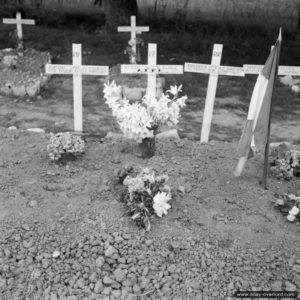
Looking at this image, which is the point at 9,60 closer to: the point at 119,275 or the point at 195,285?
the point at 119,275

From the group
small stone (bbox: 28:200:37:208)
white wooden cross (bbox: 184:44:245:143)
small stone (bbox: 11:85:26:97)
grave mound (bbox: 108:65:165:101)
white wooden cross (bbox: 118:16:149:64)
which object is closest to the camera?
small stone (bbox: 28:200:37:208)

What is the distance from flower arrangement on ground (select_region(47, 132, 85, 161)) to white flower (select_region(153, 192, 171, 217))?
4.98ft

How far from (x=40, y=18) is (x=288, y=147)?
11102 mm

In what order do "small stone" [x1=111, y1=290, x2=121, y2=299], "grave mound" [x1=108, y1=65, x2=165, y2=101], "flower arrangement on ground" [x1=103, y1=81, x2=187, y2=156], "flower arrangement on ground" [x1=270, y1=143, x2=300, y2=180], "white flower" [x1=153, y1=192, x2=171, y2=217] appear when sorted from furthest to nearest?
"grave mound" [x1=108, y1=65, x2=165, y2=101] → "flower arrangement on ground" [x1=270, y1=143, x2=300, y2=180] → "flower arrangement on ground" [x1=103, y1=81, x2=187, y2=156] → "white flower" [x1=153, y1=192, x2=171, y2=217] → "small stone" [x1=111, y1=290, x2=121, y2=299]

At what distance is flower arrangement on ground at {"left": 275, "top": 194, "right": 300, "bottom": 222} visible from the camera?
4707 millimetres

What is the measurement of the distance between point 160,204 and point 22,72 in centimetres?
724

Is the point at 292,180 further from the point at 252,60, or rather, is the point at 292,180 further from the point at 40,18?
the point at 40,18

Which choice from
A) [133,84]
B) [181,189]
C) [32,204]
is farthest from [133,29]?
[32,204]

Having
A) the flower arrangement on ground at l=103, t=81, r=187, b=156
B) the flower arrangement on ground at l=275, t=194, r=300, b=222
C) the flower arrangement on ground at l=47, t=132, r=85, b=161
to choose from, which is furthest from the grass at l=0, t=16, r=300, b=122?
the flower arrangement on ground at l=275, t=194, r=300, b=222

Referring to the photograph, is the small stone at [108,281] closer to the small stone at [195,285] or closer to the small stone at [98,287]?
the small stone at [98,287]

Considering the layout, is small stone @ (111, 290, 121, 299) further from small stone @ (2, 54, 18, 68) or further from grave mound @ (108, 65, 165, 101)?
small stone @ (2, 54, 18, 68)

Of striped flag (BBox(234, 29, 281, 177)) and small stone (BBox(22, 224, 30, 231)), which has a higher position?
striped flag (BBox(234, 29, 281, 177))

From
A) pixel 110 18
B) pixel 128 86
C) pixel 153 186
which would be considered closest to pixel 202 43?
pixel 110 18

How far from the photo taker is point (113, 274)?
13.6 ft
